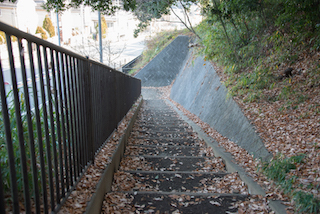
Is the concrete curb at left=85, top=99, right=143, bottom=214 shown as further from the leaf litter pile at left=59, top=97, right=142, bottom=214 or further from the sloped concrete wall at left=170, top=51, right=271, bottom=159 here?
the sloped concrete wall at left=170, top=51, right=271, bottom=159

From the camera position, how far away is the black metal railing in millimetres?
1293

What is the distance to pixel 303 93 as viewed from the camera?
4742mm

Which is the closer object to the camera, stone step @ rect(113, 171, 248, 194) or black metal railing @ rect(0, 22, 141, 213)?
black metal railing @ rect(0, 22, 141, 213)

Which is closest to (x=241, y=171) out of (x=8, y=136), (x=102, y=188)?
(x=102, y=188)

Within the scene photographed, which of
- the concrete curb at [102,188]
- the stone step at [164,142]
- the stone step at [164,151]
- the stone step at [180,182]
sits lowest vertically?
the stone step at [164,142]

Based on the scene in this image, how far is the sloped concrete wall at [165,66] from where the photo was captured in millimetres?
23938

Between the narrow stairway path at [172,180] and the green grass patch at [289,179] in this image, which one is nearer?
the green grass patch at [289,179]

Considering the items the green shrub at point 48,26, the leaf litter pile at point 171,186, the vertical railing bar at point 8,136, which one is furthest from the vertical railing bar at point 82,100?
the green shrub at point 48,26

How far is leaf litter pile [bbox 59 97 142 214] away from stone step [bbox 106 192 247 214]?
0.32 meters

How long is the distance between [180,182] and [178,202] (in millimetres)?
725

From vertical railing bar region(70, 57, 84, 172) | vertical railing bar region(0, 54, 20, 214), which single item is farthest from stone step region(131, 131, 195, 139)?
vertical railing bar region(0, 54, 20, 214)

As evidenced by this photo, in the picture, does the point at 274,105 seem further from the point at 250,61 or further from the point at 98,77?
the point at 98,77

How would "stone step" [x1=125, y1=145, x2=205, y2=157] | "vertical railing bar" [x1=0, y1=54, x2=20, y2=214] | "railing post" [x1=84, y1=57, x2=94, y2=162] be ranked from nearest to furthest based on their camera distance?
"vertical railing bar" [x1=0, y1=54, x2=20, y2=214] → "railing post" [x1=84, y1=57, x2=94, y2=162] → "stone step" [x1=125, y1=145, x2=205, y2=157]

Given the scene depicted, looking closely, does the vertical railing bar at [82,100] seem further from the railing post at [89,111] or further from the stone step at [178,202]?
the stone step at [178,202]
